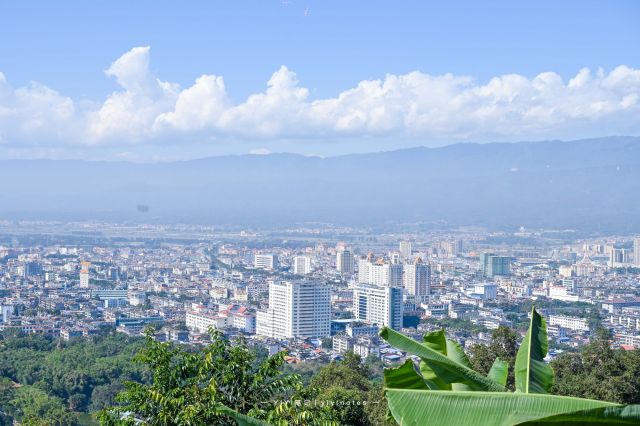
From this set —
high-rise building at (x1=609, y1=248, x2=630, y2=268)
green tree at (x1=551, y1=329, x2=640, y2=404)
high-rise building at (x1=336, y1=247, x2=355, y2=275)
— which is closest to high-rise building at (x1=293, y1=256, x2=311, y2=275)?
high-rise building at (x1=336, y1=247, x2=355, y2=275)

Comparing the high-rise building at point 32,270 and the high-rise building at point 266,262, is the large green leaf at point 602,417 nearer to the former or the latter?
the high-rise building at point 32,270

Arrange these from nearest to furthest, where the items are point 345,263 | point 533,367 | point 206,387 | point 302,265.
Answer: point 533,367 < point 206,387 < point 302,265 < point 345,263

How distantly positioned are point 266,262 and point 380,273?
32.1ft

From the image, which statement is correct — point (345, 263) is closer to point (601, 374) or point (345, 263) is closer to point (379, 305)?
point (379, 305)

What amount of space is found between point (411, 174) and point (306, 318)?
105 m

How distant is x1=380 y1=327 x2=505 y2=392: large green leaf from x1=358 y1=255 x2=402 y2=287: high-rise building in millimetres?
34056

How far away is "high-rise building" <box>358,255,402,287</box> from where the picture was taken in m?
37.2

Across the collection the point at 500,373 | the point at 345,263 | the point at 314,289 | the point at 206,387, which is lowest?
the point at 345,263

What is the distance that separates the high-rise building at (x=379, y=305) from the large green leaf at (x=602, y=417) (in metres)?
26.0

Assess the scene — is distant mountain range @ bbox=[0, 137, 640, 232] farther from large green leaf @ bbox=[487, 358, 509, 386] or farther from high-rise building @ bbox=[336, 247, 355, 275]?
large green leaf @ bbox=[487, 358, 509, 386]

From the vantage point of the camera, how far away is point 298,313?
27.2m

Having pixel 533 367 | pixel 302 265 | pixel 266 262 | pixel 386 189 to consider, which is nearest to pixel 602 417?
pixel 533 367

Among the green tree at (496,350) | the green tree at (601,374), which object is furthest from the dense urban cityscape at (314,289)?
the green tree at (496,350)

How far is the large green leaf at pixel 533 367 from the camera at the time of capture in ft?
6.84
